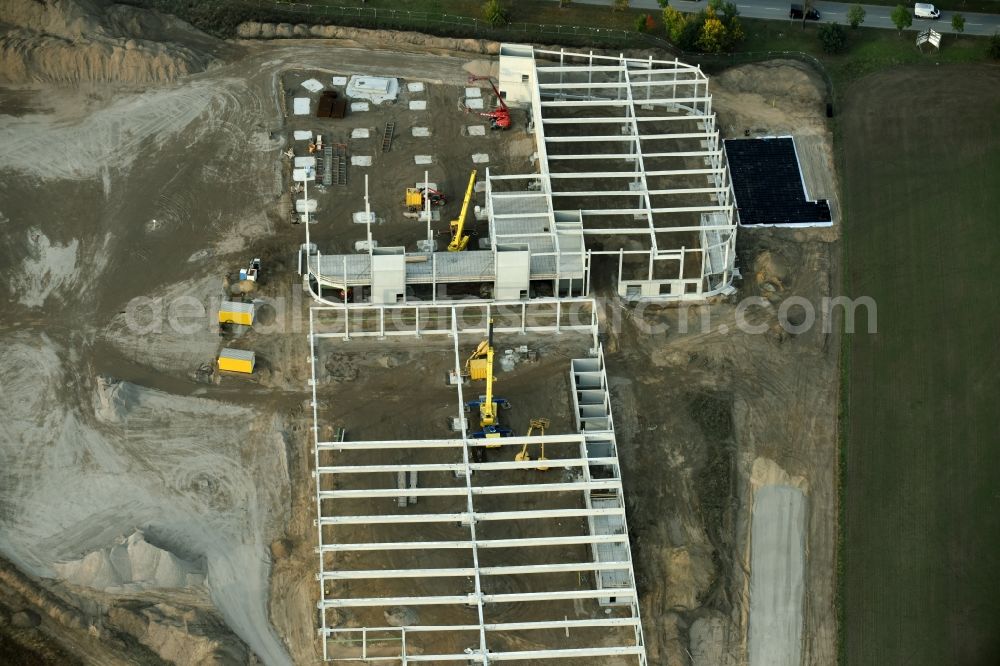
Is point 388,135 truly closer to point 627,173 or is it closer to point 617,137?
point 617,137

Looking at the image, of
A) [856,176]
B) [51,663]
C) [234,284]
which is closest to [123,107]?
[234,284]

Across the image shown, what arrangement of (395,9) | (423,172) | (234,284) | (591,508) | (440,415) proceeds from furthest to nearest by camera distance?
(395,9)
(423,172)
(234,284)
(440,415)
(591,508)

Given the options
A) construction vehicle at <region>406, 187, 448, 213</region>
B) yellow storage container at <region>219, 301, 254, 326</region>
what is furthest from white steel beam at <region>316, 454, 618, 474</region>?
construction vehicle at <region>406, 187, 448, 213</region>

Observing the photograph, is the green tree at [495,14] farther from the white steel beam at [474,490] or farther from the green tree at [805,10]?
the white steel beam at [474,490]

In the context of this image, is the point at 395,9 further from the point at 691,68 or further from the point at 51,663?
the point at 51,663

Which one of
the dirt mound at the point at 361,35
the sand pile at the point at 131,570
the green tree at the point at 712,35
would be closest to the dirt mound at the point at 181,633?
the sand pile at the point at 131,570

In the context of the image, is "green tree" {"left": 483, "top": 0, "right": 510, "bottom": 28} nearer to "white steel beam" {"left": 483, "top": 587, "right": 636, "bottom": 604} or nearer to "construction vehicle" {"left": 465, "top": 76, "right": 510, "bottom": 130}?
"construction vehicle" {"left": 465, "top": 76, "right": 510, "bottom": 130}
